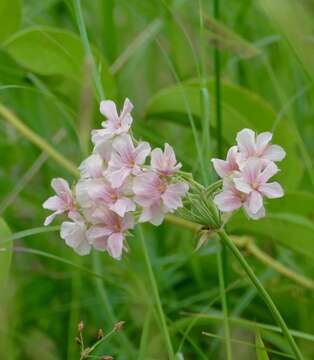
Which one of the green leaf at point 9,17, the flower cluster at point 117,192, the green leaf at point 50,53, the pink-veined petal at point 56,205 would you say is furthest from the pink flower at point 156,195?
the green leaf at point 9,17

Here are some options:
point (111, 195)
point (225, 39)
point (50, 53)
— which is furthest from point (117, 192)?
point (50, 53)

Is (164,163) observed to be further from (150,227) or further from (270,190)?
(150,227)

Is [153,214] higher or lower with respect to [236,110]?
higher

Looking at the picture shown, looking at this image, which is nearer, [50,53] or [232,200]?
[232,200]

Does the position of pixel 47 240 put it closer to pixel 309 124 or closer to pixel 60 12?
pixel 309 124

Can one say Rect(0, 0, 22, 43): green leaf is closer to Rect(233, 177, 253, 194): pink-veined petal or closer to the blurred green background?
the blurred green background

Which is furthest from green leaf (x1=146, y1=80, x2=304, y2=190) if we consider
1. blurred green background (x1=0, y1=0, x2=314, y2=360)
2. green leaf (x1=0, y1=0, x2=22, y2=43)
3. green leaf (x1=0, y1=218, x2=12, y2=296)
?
green leaf (x1=0, y1=218, x2=12, y2=296)
